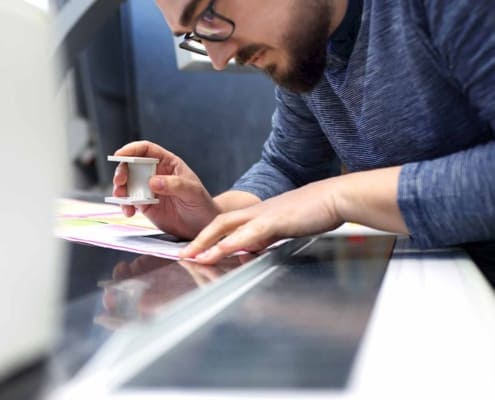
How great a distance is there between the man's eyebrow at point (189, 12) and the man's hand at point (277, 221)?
0.95 feet

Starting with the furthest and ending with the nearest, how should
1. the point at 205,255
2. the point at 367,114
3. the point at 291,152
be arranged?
the point at 291,152 → the point at 367,114 → the point at 205,255

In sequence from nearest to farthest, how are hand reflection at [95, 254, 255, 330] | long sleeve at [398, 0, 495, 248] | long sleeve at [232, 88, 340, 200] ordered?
1. hand reflection at [95, 254, 255, 330]
2. long sleeve at [398, 0, 495, 248]
3. long sleeve at [232, 88, 340, 200]

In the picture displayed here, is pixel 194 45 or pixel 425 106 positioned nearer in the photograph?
pixel 425 106

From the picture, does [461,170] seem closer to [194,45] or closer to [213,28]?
[213,28]

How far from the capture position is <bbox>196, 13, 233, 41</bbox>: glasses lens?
76cm

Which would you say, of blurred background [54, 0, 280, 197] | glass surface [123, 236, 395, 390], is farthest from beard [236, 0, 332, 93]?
blurred background [54, 0, 280, 197]

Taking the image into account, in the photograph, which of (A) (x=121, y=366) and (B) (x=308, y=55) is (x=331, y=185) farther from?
(A) (x=121, y=366)

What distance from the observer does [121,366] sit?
0.26 meters

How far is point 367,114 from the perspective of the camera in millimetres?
823

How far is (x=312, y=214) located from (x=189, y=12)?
336 millimetres

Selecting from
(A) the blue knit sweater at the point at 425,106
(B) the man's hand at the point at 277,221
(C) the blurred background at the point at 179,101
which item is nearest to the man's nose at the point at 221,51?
(A) the blue knit sweater at the point at 425,106

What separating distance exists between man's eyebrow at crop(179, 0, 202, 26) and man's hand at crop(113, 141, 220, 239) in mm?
222

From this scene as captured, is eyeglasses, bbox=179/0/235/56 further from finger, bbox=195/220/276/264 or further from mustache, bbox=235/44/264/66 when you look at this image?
finger, bbox=195/220/276/264

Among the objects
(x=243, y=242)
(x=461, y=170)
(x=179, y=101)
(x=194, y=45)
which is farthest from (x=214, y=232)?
(x=179, y=101)
